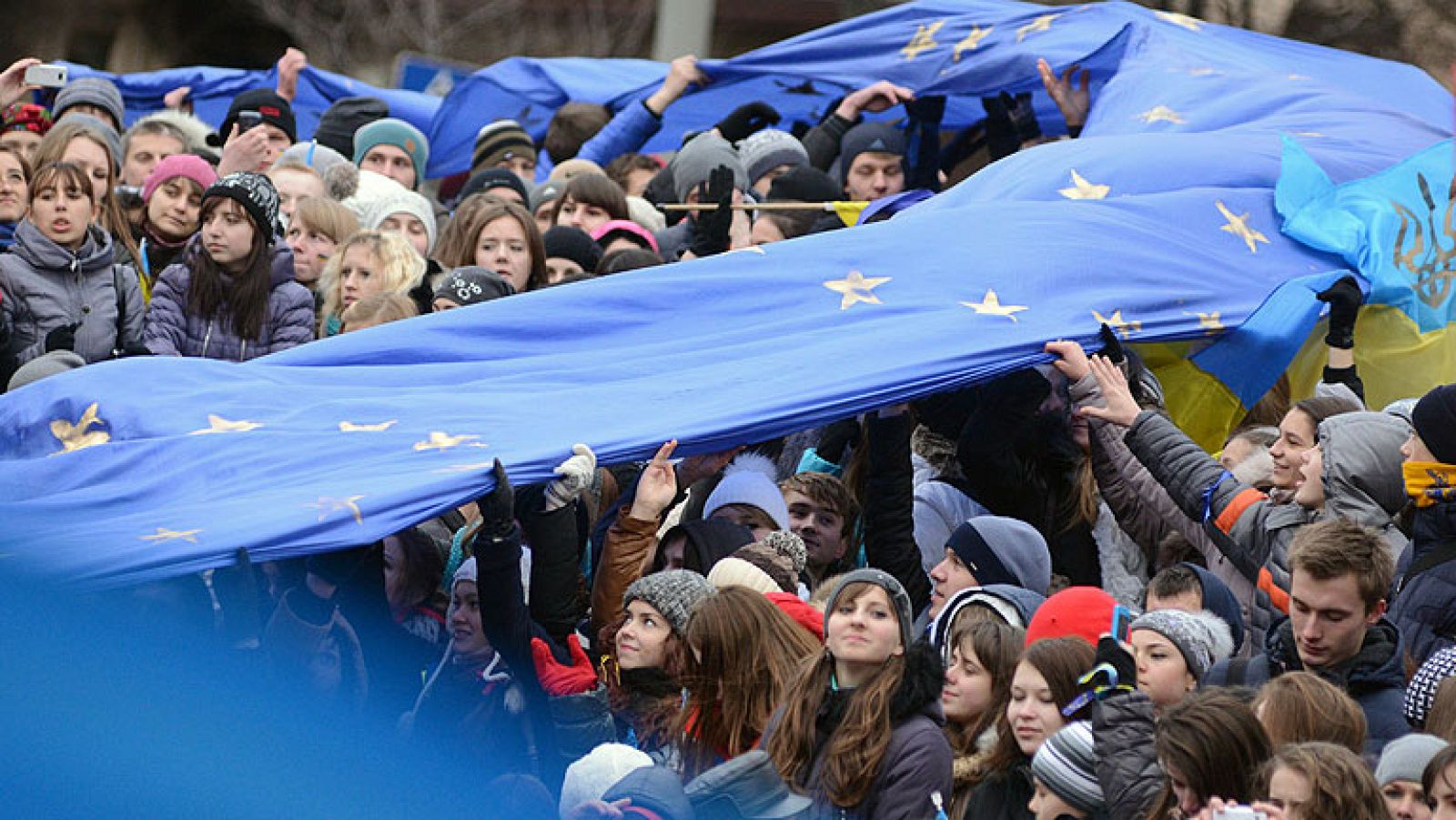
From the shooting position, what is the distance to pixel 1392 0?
16719 mm

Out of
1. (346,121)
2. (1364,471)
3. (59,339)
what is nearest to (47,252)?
(59,339)

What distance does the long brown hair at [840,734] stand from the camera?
13.9ft

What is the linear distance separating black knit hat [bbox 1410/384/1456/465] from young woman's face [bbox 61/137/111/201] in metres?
4.32

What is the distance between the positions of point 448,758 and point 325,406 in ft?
10.8

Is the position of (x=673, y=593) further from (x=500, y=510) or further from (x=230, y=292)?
(x=230, y=292)

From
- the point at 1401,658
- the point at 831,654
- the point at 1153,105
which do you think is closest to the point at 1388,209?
the point at 1153,105

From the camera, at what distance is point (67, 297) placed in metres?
6.57

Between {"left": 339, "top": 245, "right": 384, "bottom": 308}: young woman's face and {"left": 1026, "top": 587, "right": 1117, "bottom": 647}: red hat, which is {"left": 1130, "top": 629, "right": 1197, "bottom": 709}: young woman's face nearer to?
{"left": 1026, "top": 587, "right": 1117, "bottom": 647}: red hat

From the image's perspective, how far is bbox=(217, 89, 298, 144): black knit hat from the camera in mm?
9227

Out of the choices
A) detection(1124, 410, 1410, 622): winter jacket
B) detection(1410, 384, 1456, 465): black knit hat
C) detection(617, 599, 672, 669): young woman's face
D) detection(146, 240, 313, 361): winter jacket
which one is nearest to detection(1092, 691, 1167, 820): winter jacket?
detection(1124, 410, 1410, 622): winter jacket

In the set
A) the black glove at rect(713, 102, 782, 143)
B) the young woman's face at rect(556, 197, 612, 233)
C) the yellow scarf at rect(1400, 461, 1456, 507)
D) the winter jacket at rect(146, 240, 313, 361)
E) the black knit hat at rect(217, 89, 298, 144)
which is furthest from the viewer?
the black glove at rect(713, 102, 782, 143)

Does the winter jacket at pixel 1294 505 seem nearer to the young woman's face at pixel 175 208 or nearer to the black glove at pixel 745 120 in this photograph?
the young woman's face at pixel 175 208

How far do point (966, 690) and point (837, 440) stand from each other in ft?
5.89

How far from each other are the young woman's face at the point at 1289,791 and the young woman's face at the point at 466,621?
207 centimetres
